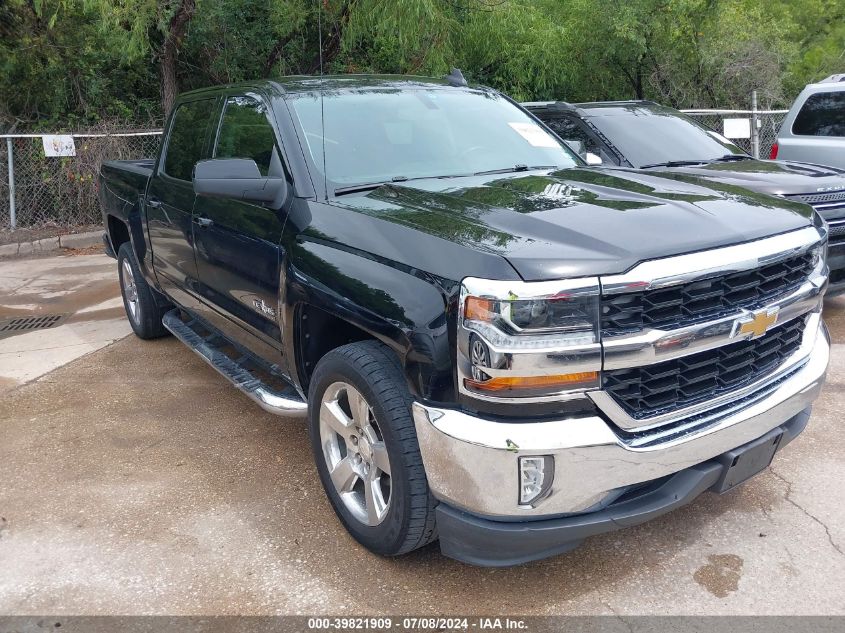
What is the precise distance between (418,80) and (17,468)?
3.02 m

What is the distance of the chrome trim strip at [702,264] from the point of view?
7.77 ft

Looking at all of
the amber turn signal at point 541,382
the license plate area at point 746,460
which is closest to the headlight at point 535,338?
the amber turn signal at point 541,382

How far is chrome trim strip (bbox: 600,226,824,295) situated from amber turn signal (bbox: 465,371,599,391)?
27 cm

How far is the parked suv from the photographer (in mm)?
7629

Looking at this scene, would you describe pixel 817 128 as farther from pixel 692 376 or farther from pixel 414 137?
pixel 692 376

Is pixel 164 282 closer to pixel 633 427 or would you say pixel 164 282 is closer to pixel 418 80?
pixel 418 80

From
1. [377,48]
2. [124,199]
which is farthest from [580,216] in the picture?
[377,48]

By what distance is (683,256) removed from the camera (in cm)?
249

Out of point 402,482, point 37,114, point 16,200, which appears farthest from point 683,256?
point 37,114

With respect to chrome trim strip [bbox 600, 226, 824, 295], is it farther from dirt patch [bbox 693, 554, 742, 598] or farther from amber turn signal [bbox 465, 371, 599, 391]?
dirt patch [bbox 693, 554, 742, 598]

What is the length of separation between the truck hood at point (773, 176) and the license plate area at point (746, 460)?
2861 mm

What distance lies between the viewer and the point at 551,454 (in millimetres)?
2359

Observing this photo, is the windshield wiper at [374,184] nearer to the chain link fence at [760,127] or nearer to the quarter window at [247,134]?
the quarter window at [247,134]

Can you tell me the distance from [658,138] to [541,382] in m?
5.08
